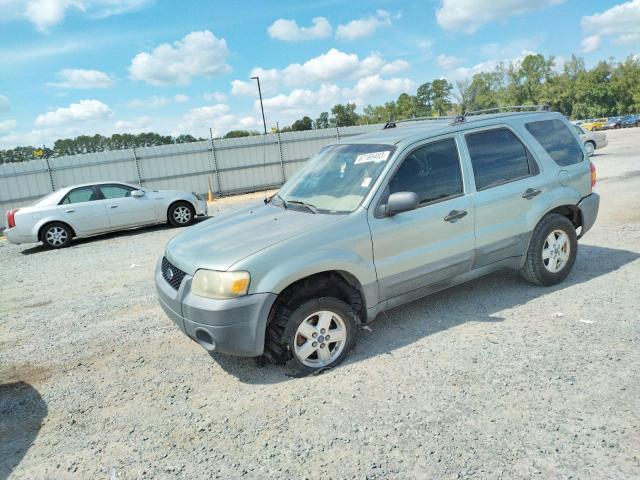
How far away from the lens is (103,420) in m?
3.41

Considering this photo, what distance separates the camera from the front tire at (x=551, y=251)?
4910 mm

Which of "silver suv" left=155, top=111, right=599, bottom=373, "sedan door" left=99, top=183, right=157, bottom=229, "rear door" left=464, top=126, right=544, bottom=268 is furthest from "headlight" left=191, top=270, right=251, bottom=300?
"sedan door" left=99, top=183, right=157, bottom=229

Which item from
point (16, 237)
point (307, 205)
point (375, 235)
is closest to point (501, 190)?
point (375, 235)

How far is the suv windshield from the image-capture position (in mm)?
4133

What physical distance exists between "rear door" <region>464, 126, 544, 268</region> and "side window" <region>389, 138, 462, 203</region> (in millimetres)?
218

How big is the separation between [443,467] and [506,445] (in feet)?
1.35

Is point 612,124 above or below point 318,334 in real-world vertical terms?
above

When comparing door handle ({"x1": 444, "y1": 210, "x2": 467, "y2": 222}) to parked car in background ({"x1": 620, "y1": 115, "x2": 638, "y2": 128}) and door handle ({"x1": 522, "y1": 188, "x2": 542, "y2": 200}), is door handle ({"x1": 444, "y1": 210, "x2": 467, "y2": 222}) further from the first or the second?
parked car in background ({"x1": 620, "y1": 115, "x2": 638, "y2": 128})

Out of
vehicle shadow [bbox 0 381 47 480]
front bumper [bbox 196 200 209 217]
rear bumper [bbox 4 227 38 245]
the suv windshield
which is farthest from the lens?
front bumper [bbox 196 200 209 217]

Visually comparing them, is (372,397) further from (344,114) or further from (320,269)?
(344,114)

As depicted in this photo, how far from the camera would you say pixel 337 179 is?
175 inches

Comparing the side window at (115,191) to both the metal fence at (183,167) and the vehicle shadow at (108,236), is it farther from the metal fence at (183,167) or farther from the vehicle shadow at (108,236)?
the metal fence at (183,167)

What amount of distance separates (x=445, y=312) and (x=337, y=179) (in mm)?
1697

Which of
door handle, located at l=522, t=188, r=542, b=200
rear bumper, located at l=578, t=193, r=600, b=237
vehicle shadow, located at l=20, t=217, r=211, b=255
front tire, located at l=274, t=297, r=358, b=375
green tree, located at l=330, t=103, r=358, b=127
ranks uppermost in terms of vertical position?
green tree, located at l=330, t=103, r=358, b=127
